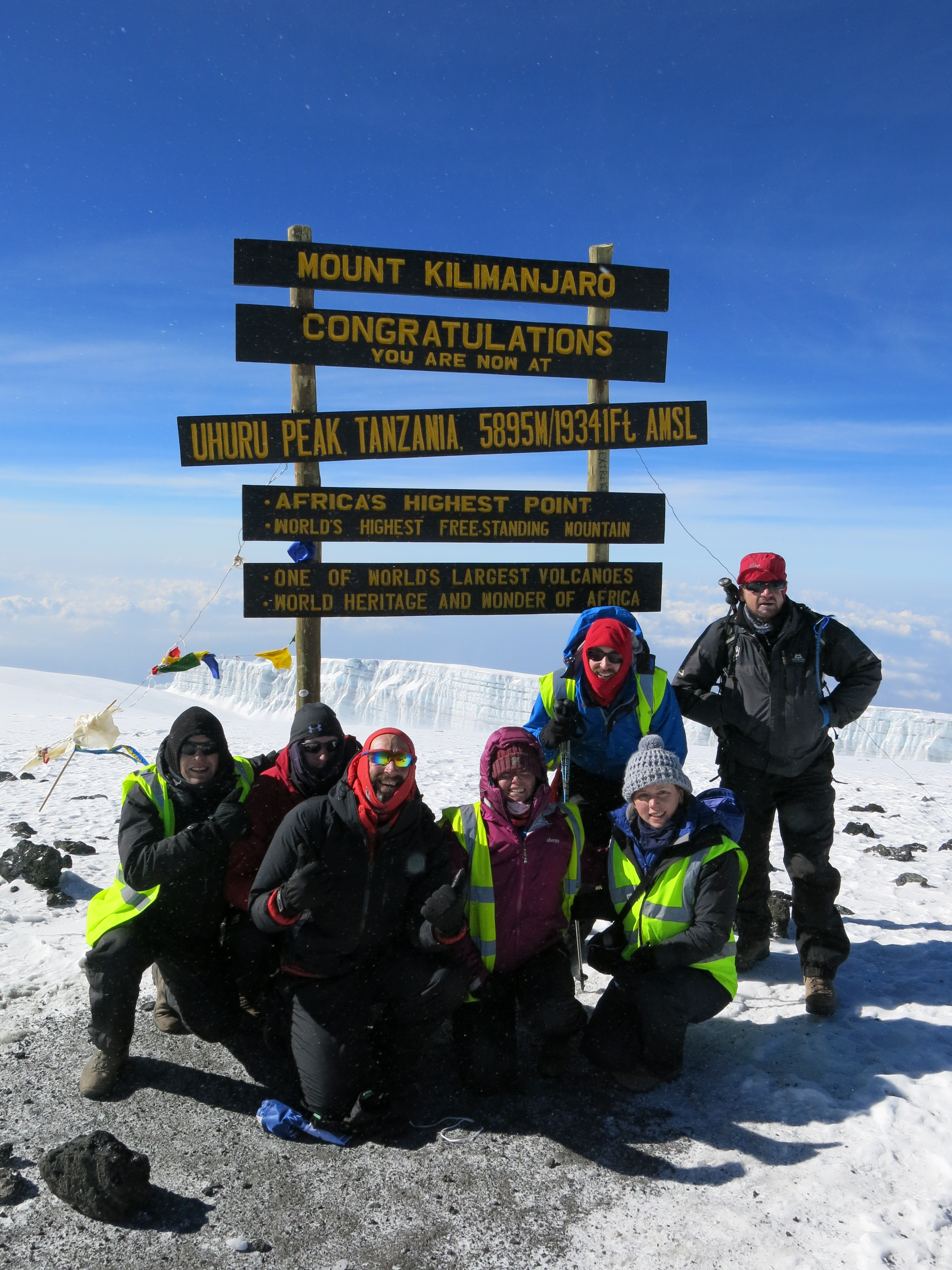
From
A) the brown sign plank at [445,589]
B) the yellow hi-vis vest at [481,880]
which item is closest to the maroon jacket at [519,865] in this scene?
the yellow hi-vis vest at [481,880]

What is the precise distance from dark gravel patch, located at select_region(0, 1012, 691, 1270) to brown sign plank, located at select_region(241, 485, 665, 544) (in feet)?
10.2

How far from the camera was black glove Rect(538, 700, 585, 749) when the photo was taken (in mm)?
4348

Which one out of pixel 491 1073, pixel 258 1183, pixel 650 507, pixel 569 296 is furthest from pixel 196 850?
pixel 569 296

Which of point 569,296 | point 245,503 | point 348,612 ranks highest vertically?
point 569,296

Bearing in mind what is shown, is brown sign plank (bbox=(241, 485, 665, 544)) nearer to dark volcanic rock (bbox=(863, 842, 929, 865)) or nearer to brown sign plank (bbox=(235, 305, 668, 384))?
brown sign plank (bbox=(235, 305, 668, 384))

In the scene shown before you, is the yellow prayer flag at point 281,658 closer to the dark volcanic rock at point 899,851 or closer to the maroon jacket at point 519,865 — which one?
the maroon jacket at point 519,865

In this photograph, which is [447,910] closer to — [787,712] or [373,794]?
[373,794]

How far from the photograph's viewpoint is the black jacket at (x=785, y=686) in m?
4.48

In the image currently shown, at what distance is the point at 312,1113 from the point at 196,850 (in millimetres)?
1157

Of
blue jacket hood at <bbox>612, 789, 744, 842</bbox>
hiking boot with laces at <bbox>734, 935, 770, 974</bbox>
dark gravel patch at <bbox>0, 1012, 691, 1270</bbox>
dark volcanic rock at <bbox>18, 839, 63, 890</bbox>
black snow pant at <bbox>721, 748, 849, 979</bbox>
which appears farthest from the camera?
dark volcanic rock at <bbox>18, 839, 63, 890</bbox>

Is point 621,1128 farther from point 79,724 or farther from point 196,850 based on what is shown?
point 79,724

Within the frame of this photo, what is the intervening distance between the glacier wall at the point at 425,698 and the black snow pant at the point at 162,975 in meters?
21.3

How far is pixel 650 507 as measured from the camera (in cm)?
603

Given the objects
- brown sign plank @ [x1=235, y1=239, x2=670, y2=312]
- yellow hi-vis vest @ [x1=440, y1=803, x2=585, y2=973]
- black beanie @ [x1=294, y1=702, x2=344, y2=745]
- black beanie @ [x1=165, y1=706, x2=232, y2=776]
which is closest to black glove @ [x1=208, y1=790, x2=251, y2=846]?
black beanie @ [x1=165, y1=706, x2=232, y2=776]
